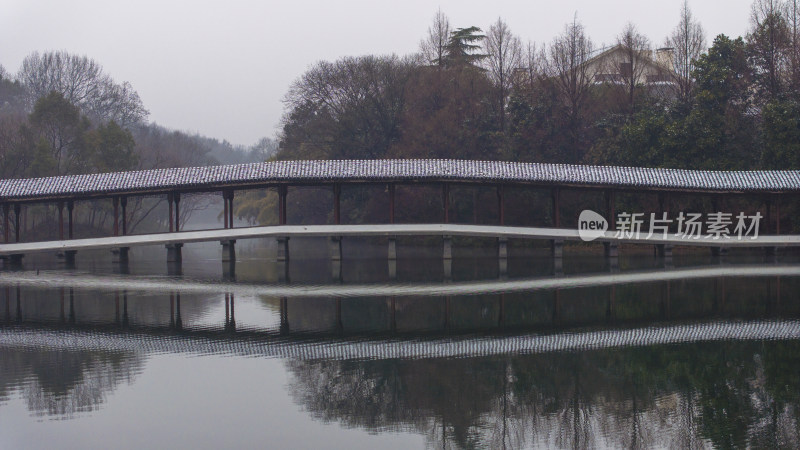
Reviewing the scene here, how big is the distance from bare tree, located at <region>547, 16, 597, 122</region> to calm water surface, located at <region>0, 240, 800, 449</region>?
689 inches

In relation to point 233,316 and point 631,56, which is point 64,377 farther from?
point 631,56

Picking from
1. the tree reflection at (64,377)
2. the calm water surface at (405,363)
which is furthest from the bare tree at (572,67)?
the tree reflection at (64,377)

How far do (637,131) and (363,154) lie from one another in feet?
46.1

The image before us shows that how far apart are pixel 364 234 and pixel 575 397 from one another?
16.9m

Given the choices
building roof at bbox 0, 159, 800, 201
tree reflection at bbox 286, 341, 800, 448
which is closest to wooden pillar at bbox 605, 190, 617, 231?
building roof at bbox 0, 159, 800, 201

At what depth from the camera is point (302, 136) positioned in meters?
43.7

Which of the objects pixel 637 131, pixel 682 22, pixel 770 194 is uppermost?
pixel 682 22

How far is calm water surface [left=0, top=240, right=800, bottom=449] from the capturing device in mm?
8352

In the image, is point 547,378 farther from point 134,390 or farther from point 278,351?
point 134,390

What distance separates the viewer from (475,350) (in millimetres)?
11898

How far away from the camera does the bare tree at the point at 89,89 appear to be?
188 feet

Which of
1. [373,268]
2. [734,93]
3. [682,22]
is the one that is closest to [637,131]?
[734,93]

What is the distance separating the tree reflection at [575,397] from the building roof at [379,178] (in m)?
14.2

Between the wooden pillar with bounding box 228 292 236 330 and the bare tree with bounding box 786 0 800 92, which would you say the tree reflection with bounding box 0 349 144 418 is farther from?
the bare tree with bounding box 786 0 800 92
